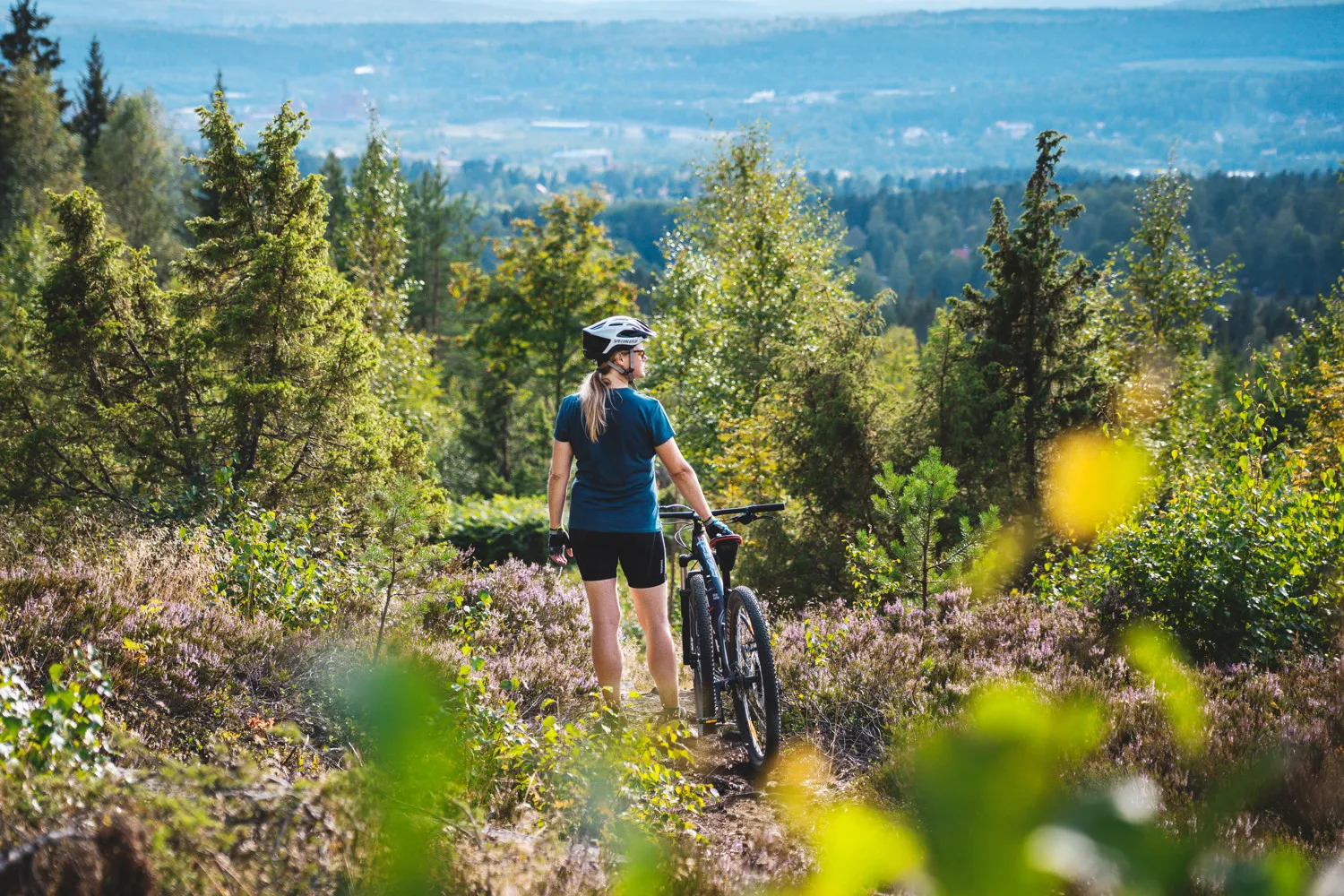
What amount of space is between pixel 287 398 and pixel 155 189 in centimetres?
5160

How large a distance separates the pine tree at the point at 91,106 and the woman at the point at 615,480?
58.5 metres

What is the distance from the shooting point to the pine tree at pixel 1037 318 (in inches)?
464

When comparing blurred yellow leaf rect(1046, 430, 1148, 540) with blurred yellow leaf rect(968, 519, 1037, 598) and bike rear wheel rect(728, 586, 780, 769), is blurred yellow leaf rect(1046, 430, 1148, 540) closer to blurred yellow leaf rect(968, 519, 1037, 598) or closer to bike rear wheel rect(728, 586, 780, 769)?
blurred yellow leaf rect(968, 519, 1037, 598)

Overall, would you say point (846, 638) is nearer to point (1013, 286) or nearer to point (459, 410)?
point (1013, 286)

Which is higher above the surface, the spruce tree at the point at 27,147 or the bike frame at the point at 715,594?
the spruce tree at the point at 27,147

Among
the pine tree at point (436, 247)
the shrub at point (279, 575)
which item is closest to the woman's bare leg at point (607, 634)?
the shrub at point (279, 575)

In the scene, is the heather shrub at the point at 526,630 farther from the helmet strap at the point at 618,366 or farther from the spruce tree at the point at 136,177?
the spruce tree at the point at 136,177

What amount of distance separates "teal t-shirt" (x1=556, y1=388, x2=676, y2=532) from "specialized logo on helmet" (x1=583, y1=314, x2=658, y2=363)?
0.72 ft

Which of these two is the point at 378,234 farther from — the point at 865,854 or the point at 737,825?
the point at 865,854

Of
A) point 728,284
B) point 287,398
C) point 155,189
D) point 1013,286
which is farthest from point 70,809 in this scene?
point 155,189

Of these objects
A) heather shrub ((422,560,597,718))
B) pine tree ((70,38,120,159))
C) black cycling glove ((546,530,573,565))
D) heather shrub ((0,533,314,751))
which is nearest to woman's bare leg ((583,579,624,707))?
black cycling glove ((546,530,573,565))

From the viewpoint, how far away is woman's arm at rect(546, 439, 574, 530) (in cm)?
Answer: 491

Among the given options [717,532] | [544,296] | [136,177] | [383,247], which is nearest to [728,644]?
[717,532]

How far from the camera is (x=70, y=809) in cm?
220
